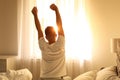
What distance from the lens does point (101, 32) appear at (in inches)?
157

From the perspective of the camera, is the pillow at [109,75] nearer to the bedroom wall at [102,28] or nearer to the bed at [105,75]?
the bed at [105,75]

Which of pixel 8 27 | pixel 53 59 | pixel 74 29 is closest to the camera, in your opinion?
pixel 53 59

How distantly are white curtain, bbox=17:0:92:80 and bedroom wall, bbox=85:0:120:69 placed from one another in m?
0.11

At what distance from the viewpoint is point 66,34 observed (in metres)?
3.91

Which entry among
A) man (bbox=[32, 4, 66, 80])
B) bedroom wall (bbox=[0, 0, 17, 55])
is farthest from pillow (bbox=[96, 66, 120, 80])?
bedroom wall (bbox=[0, 0, 17, 55])

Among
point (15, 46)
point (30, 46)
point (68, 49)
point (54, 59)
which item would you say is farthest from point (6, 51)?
point (54, 59)

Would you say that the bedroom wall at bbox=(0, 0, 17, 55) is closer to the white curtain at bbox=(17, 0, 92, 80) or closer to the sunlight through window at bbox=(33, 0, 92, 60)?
the white curtain at bbox=(17, 0, 92, 80)

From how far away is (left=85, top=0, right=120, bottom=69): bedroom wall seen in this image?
3.94 metres

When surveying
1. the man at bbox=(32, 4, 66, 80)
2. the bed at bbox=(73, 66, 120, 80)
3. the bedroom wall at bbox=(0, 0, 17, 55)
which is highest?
the bedroom wall at bbox=(0, 0, 17, 55)

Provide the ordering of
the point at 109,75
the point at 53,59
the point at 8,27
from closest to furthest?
the point at 53,59, the point at 109,75, the point at 8,27

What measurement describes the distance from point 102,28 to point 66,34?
610 mm

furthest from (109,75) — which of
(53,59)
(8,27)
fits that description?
(8,27)

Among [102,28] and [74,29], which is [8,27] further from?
[102,28]

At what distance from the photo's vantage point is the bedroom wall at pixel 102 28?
3938 millimetres
